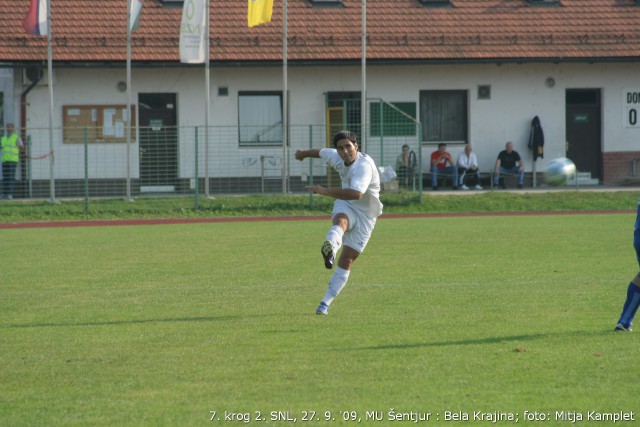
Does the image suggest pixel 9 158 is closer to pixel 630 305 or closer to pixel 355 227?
pixel 355 227

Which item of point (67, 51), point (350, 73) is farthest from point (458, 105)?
point (67, 51)

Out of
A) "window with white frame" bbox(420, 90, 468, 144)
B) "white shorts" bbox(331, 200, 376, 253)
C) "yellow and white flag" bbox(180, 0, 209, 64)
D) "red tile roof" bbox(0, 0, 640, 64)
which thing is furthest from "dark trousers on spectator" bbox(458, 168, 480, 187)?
"white shorts" bbox(331, 200, 376, 253)

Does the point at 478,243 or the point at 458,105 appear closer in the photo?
the point at 478,243

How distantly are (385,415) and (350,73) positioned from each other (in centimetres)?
2762

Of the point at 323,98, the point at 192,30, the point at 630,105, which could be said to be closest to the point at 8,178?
the point at 192,30

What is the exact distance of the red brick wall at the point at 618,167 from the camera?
35.3 metres

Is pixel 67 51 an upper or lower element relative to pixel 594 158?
upper

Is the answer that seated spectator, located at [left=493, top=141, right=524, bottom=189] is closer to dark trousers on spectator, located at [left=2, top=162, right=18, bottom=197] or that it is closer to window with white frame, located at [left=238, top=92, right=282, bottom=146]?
window with white frame, located at [left=238, top=92, right=282, bottom=146]

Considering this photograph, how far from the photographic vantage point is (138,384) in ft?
26.4

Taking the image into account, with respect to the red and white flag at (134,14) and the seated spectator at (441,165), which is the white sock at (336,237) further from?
the seated spectator at (441,165)

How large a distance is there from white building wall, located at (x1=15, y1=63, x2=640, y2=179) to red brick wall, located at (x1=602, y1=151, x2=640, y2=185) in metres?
0.24

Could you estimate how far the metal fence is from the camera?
100 ft

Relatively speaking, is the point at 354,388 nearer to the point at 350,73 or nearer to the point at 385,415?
the point at 385,415

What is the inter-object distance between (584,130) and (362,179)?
25.8 meters
